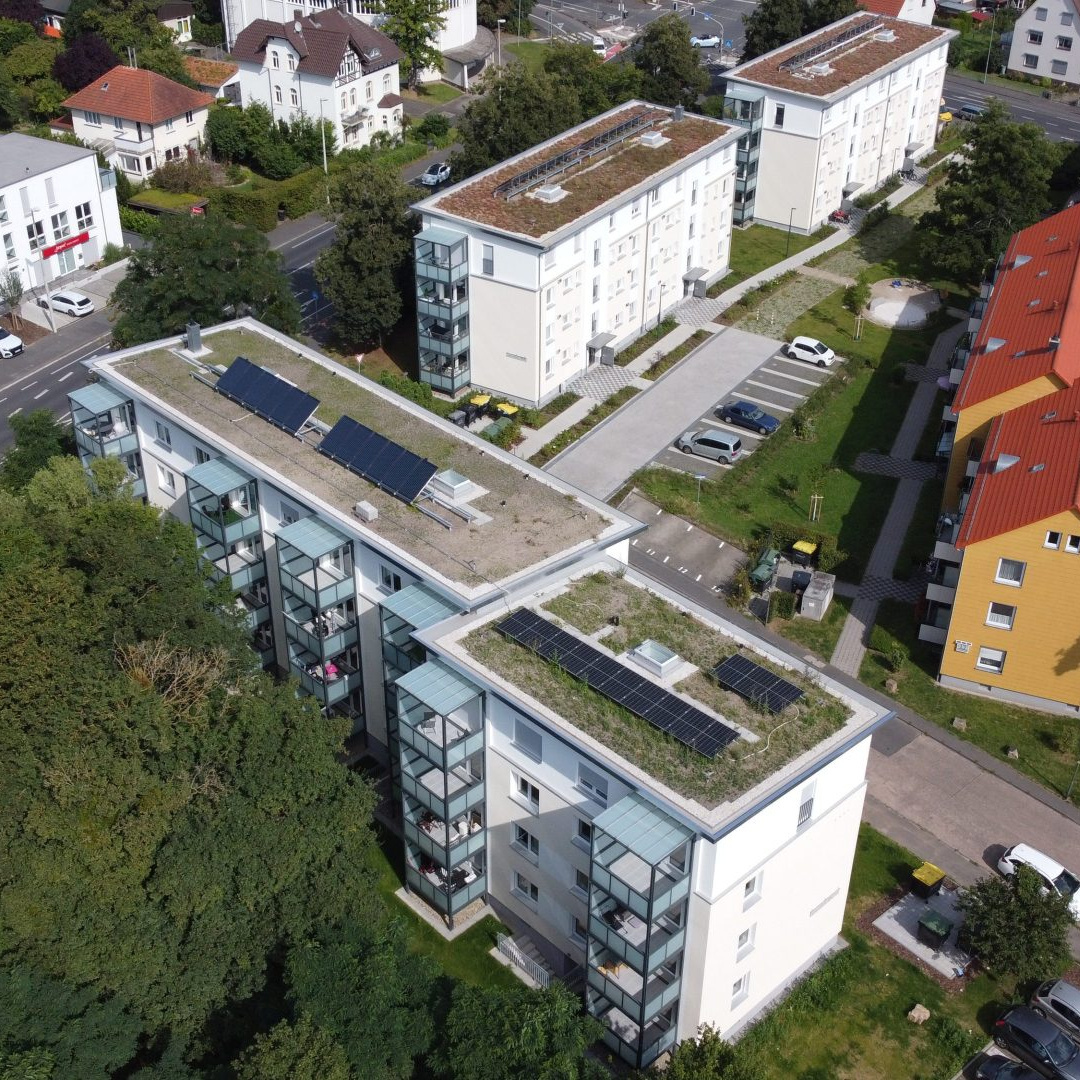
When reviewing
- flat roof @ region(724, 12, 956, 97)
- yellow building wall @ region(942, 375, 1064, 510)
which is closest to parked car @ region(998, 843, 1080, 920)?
yellow building wall @ region(942, 375, 1064, 510)

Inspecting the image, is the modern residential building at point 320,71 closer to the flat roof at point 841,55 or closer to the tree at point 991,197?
the flat roof at point 841,55

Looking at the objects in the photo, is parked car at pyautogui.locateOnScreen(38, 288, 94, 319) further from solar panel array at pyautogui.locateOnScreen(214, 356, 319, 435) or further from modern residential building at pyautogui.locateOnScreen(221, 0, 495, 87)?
modern residential building at pyautogui.locateOnScreen(221, 0, 495, 87)

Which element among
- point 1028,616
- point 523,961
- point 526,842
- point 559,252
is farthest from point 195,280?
point 1028,616

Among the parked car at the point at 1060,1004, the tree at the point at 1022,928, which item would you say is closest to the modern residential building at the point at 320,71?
the tree at the point at 1022,928

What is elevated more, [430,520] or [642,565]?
[430,520]

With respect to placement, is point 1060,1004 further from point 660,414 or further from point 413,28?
point 413,28

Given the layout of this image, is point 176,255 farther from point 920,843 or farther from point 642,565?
point 920,843

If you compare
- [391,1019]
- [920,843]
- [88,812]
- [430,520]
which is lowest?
[920,843]

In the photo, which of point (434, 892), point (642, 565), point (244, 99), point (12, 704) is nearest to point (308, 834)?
point (434, 892)
